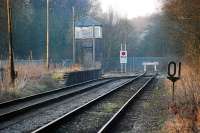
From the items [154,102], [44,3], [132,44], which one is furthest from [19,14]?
[154,102]

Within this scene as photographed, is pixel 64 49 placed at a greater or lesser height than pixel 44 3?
lesser

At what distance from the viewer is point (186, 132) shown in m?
10.2

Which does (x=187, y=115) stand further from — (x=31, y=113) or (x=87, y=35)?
(x=87, y=35)

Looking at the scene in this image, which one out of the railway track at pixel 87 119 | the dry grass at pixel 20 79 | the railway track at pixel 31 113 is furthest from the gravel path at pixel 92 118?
the dry grass at pixel 20 79

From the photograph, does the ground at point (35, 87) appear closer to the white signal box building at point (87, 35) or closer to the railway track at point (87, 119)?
the railway track at point (87, 119)

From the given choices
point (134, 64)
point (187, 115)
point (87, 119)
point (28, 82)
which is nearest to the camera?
point (187, 115)

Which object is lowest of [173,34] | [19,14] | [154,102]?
[154,102]

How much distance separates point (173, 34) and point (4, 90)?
43.2 feet

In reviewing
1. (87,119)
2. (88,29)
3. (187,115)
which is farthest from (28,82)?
(88,29)

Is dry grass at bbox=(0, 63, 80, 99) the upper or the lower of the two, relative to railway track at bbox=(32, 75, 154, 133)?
upper

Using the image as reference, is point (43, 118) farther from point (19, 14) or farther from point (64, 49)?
point (64, 49)

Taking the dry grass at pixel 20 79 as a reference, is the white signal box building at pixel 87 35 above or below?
above

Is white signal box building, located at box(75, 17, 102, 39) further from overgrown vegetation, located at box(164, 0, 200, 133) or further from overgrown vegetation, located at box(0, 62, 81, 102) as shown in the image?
overgrown vegetation, located at box(164, 0, 200, 133)

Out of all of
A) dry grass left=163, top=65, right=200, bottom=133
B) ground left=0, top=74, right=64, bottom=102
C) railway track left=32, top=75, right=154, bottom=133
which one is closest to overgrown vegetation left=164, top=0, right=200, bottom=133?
dry grass left=163, top=65, right=200, bottom=133
